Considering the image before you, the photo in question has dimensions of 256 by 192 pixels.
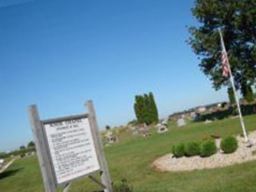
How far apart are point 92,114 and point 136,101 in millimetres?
50659

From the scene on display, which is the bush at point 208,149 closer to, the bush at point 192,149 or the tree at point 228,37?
the bush at point 192,149

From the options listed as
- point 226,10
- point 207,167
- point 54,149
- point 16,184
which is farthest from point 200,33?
point 54,149

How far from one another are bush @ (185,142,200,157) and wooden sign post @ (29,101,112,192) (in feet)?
28.2

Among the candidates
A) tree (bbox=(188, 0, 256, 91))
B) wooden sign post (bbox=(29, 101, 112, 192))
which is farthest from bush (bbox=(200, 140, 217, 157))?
tree (bbox=(188, 0, 256, 91))

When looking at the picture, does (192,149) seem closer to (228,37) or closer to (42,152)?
(42,152)

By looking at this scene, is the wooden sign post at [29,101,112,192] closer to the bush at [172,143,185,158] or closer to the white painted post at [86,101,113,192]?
the white painted post at [86,101,113,192]

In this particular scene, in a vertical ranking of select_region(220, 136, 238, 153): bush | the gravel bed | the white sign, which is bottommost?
the gravel bed

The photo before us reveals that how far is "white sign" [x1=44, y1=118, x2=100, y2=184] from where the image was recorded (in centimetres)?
793

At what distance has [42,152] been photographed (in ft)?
25.1

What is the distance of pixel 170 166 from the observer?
56.7 feet

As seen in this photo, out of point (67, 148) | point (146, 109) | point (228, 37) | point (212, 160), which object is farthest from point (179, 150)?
point (146, 109)

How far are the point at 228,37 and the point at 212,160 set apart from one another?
2929cm

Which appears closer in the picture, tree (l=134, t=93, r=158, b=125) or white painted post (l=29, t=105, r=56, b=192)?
white painted post (l=29, t=105, r=56, b=192)

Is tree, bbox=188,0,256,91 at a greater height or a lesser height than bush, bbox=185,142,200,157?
greater
